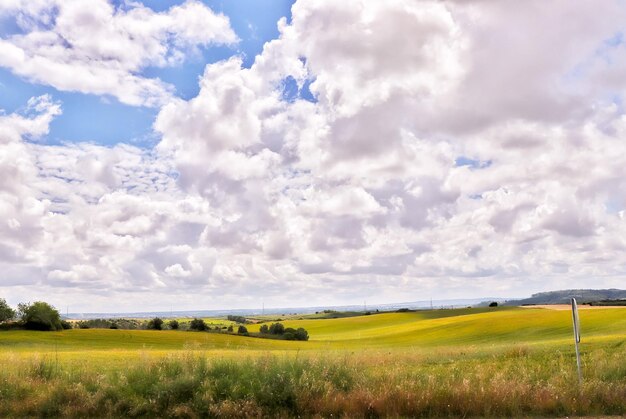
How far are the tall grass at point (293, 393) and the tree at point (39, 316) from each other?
62.5m

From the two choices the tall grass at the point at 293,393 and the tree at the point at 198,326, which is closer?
the tall grass at the point at 293,393

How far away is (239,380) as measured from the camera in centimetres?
1305

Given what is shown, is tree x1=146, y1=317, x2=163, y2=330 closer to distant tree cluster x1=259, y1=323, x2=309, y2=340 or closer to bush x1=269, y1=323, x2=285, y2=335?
distant tree cluster x1=259, y1=323, x2=309, y2=340

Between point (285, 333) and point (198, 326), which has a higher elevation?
point (198, 326)

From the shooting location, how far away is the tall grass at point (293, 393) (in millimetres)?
11867

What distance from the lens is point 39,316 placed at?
6988 centimetres

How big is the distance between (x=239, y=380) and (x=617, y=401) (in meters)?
8.50

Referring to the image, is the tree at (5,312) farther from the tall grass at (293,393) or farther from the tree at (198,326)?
the tall grass at (293,393)

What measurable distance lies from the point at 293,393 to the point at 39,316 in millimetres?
67689

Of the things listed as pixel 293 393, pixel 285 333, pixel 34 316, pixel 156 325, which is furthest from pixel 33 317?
pixel 293 393

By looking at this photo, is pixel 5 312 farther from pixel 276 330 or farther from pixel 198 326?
pixel 276 330

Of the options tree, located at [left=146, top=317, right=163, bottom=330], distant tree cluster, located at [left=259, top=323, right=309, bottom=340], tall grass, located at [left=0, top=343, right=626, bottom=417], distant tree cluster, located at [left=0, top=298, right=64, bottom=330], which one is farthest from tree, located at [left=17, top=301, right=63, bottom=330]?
tall grass, located at [left=0, top=343, right=626, bottom=417]

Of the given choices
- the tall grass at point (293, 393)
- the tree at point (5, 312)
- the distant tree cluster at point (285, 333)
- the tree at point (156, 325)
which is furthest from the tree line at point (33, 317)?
the tall grass at point (293, 393)

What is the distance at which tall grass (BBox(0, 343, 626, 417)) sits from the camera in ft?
38.9
